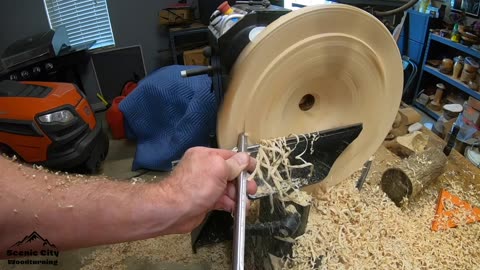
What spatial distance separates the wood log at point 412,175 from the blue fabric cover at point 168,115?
3.76ft

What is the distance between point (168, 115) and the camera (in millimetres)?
2439

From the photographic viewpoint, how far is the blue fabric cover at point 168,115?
219 cm

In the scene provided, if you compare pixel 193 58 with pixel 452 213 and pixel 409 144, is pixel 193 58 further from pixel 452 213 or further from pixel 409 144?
pixel 452 213

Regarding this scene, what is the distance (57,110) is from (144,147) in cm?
72

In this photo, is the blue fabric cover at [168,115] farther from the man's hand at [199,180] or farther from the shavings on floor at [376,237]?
the man's hand at [199,180]

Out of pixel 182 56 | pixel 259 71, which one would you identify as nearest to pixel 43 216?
pixel 259 71

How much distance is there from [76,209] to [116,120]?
239 centimetres

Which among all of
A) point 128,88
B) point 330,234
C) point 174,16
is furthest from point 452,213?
point 174,16

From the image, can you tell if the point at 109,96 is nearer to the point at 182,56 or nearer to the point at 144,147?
the point at 182,56

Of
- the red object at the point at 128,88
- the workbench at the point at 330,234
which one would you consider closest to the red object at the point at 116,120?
the red object at the point at 128,88

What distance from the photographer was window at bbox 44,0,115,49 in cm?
340

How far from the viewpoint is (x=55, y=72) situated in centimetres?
309

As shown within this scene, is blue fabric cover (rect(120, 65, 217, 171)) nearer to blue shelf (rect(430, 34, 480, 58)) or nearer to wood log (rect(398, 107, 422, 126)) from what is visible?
wood log (rect(398, 107, 422, 126))

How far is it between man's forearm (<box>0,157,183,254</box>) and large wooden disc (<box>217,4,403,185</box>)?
35 centimetres
